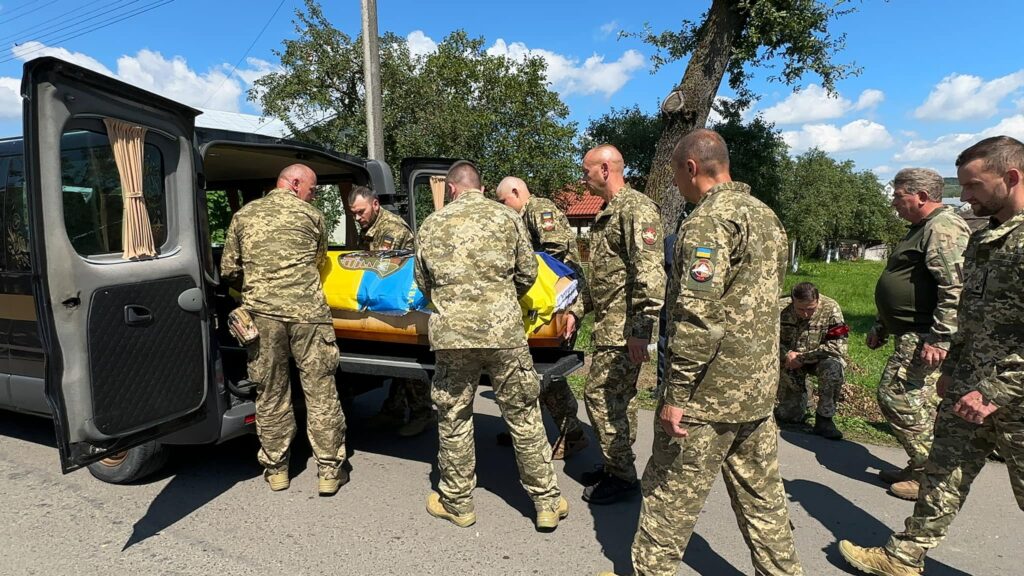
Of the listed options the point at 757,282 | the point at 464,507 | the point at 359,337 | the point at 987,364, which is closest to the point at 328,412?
the point at 359,337

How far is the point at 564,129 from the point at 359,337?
12.3m

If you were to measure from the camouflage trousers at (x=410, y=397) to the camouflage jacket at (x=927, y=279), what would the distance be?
3116 mm

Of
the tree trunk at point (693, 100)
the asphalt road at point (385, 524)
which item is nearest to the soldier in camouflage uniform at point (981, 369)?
the asphalt road at point (385, 524)

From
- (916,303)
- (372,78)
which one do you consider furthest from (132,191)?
(372,78)

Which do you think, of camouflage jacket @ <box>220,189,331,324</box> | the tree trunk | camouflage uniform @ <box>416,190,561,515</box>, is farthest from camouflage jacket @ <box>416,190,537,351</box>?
the tree trunk

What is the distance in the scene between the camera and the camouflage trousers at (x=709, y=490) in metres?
2.32

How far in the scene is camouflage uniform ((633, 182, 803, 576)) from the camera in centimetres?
215

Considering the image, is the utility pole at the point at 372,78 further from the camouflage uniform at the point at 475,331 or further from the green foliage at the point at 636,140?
the green foliage at the point at 636,140

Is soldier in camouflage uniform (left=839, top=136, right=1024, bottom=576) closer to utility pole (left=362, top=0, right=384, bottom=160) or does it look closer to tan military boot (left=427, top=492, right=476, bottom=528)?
tan military boot (left=427, top=492, right=476, bottom=528)

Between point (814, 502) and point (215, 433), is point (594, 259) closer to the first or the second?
point (814, 502)

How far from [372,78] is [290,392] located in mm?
5207

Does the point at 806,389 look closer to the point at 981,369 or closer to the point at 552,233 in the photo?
the point at 552,233

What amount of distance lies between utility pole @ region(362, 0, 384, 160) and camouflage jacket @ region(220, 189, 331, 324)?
4.28m

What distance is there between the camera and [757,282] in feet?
7.34
